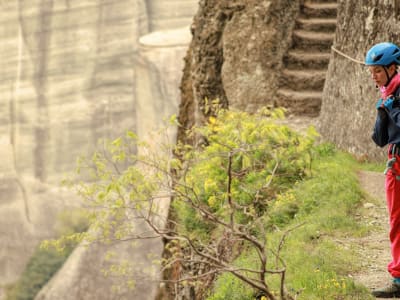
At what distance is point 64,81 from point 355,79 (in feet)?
73.8

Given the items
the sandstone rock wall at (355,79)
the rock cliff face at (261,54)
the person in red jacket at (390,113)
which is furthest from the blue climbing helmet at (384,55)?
the rock cliff face at (261,54)

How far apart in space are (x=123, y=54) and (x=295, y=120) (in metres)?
19.9

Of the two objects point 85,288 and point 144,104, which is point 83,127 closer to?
point 144,104

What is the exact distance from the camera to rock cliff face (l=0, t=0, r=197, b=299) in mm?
27938

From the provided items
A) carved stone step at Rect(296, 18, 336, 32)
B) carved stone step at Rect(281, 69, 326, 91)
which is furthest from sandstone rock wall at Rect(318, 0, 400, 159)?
carved stone step at Rect(296, 18, 336, 32)

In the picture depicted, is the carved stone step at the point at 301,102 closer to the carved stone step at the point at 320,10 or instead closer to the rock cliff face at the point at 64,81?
the carved stone step at the point at 320,10

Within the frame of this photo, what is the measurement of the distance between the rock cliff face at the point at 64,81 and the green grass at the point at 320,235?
20978 mm

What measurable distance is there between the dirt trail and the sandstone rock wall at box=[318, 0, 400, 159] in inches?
19.1

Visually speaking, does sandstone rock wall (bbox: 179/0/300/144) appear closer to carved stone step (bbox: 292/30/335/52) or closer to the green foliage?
carved stone step (bbox: 292/30/335/52)

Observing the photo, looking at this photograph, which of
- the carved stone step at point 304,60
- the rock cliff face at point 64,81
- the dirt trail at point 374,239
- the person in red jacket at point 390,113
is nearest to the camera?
the person in red jacket at point 390,113

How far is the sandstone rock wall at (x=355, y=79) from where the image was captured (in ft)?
22.9

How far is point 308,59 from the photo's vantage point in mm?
10320

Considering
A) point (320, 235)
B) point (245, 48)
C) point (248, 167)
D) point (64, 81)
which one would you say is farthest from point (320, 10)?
point (64, 81)

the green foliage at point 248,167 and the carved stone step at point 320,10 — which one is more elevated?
the carved stone step at point 320,10
